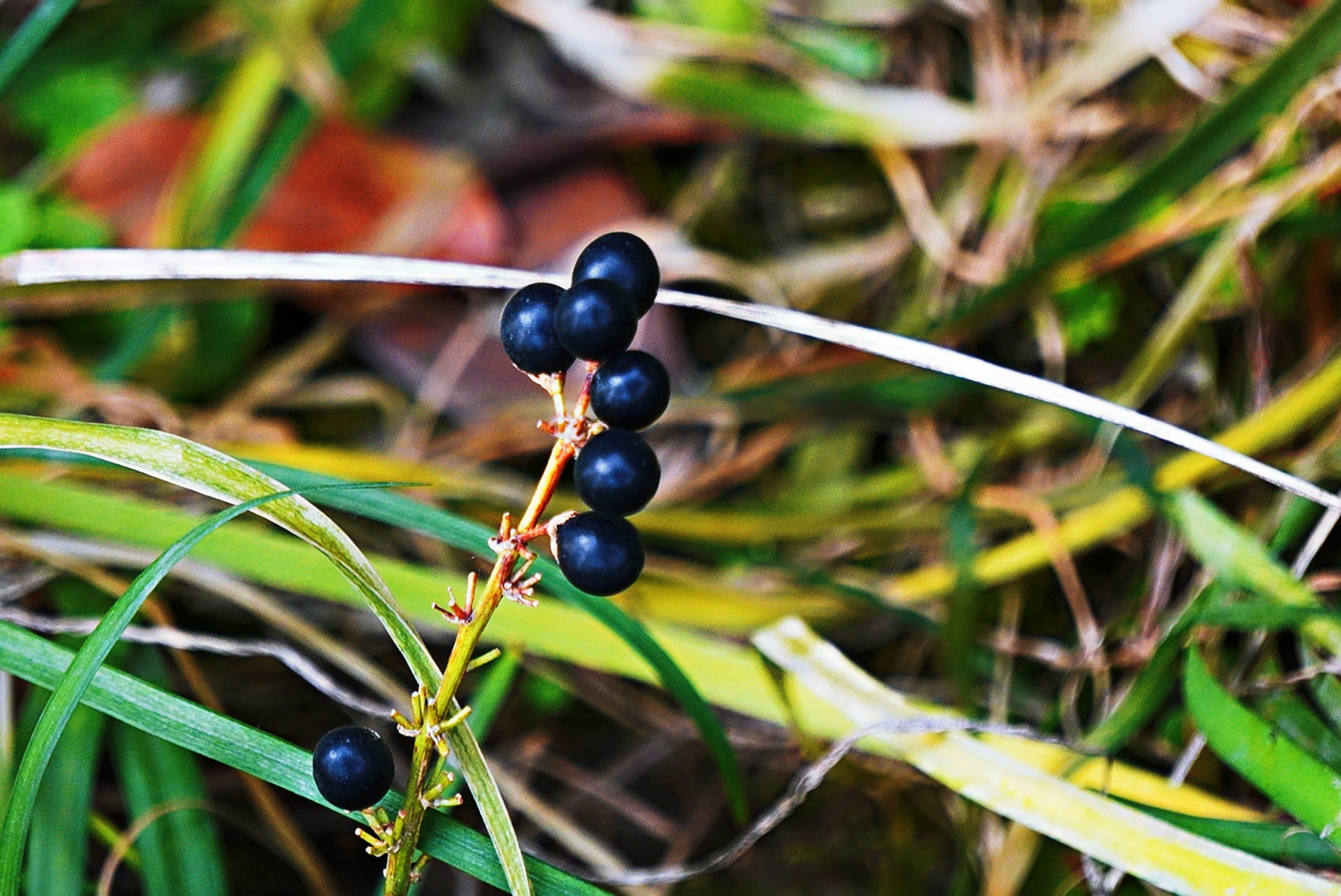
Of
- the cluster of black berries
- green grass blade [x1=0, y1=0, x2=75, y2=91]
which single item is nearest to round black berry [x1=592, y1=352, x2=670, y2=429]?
the cluster of black berries

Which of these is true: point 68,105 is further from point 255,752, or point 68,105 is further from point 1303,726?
point 1303,726

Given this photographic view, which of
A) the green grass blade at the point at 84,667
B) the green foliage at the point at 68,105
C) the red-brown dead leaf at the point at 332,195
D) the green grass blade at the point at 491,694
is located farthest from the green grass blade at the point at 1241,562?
the green foliage at the point at 68,105

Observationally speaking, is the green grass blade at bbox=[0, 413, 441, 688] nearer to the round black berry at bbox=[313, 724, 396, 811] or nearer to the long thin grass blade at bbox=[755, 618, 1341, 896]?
the round black berry at bbox=[313, 724, 396, 811]

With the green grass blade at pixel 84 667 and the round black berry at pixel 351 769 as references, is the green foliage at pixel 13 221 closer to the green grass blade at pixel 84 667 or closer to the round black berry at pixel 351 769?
the green grass blade at pixel 84 667

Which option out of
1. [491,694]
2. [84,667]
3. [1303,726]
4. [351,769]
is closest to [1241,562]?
[1303,726]

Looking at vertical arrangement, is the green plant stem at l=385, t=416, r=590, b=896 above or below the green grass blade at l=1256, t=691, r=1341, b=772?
above

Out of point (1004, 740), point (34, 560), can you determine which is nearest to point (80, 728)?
point (34, 560)

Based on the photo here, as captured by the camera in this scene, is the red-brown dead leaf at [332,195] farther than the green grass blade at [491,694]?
Yes
